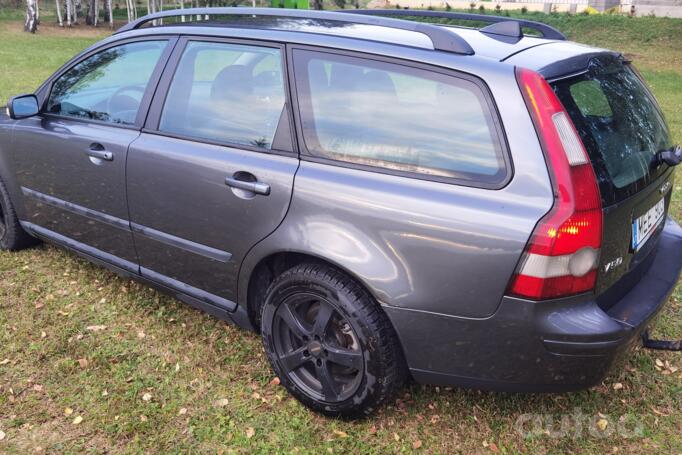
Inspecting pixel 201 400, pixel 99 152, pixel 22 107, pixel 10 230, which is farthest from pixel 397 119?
pixel 10 230

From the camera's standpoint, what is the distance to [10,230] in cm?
437

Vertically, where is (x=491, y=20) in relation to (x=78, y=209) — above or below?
above

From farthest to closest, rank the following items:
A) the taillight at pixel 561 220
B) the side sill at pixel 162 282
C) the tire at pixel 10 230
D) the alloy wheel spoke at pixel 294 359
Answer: the tire at pixel 10 230 → the side sill at pixel 162 282 → the alloy wheel spoke at pixel 294 359 → the taillight at pixel 561 220

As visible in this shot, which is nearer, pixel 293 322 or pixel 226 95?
pixel 293 322

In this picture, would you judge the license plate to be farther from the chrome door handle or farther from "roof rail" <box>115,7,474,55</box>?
the chrome door handle

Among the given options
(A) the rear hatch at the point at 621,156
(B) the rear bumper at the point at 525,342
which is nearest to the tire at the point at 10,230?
(B) the rear bumper at the point at 525,342

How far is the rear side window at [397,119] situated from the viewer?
2.33 metres

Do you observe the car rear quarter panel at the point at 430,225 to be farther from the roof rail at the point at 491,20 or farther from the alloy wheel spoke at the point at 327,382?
the roof rail at the point at 491,20

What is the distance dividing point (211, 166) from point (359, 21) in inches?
38.3

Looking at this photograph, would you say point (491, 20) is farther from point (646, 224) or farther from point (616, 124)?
point (646, 224)

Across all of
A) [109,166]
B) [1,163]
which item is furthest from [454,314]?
[1,163]

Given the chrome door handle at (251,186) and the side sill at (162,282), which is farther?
the side sill at (162,282)

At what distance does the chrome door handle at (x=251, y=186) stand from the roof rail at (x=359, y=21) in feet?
2.98

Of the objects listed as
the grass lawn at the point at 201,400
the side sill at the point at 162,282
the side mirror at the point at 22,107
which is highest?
the side mirror at the point at 22,107
